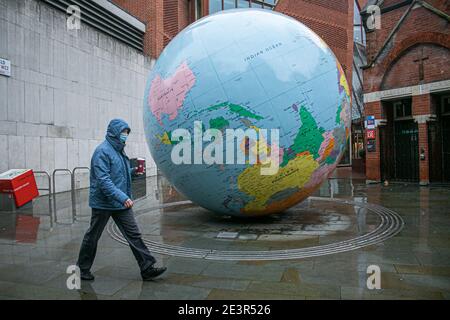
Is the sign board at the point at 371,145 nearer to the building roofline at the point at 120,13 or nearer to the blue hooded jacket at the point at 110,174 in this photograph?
the building roofline at the point at 120,13

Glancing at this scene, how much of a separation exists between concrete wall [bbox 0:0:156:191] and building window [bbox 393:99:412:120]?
40.3 ft

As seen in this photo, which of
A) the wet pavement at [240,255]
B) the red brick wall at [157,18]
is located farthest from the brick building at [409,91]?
the red brick wall at [157,18]

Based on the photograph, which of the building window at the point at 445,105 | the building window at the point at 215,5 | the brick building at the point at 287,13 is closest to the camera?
the building window at the point at 445,105

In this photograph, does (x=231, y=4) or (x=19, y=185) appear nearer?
(x=19, y=185)

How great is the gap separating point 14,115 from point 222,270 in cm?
1010

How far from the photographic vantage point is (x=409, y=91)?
49.1ft

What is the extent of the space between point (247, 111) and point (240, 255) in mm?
2283

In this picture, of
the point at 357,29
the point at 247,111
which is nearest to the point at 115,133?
the point at 247,111

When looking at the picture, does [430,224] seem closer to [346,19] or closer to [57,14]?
[57,14]

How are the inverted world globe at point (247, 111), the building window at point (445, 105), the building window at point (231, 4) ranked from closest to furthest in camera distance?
the inverted world globe at point (247, 111) → the building window at point (445, 105) → the building window at point (231, 4)

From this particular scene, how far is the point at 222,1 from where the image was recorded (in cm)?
2772

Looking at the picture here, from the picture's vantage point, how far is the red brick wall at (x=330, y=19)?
27797 mm

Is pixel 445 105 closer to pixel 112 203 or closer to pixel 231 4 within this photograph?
pixel 112 203

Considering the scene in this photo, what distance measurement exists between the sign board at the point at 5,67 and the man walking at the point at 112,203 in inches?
351
